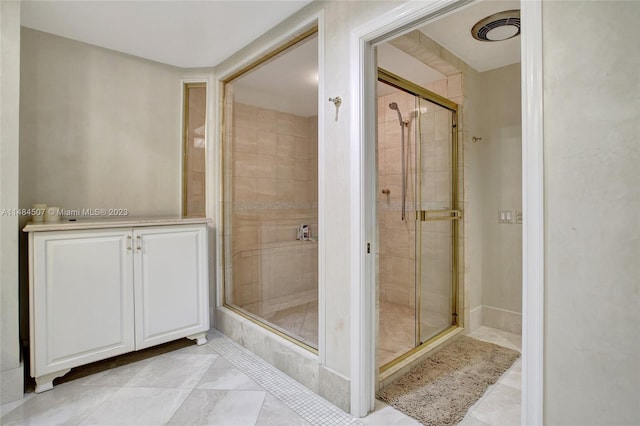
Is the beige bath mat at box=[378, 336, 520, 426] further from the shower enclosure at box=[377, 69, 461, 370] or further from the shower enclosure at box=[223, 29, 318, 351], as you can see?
the shower enclosure at box=[223, 29, 318, 351]

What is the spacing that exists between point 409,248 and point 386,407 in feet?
4.23

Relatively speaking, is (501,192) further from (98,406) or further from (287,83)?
(98,406)

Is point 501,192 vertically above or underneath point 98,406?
above

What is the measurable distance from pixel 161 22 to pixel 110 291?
1877mm

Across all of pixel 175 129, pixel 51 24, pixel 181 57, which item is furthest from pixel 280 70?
pixel 51 24

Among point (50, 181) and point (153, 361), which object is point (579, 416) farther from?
point (50, 181)

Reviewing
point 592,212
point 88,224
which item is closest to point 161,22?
point 88,224

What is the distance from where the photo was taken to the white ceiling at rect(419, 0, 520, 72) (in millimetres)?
2043

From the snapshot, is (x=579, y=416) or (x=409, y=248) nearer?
(x=579, y=416)

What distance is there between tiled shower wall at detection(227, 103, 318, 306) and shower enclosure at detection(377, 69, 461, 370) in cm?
75

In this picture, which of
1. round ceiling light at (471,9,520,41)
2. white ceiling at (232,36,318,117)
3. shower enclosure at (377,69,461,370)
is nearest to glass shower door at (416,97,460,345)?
shower enclosure at (377,69,461,370)

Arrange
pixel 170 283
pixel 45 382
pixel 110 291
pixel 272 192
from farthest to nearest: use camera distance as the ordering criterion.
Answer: pixel 272 192 < pixel 170 283 < pixel 110 291 < pixel 45 382

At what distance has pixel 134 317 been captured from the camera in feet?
7.33

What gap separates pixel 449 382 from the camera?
2051 millimetres
